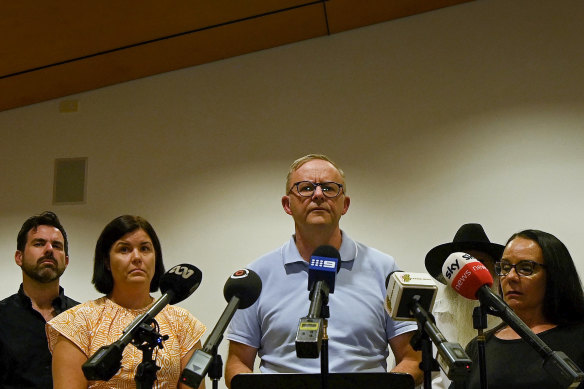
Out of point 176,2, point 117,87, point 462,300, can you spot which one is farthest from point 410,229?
point 117,87

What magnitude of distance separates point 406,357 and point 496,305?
773mm

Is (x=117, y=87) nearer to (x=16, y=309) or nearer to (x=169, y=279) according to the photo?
(x=16, y=309)

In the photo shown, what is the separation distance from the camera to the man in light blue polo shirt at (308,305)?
223cm

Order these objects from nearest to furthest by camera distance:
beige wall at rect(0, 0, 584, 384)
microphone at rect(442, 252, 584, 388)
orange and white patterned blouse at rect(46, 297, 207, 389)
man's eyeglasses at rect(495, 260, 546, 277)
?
microphone at rect(442, 252, 584, 388) < man's eyeglasses at rect(495, 260, 546, 277) < orange and white patterned blouse at rect(46, 297, 207, 389) < beige wall at rect(0, 0, 584, 384)

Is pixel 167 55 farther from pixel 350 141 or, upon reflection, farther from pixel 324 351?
pixel 324 351

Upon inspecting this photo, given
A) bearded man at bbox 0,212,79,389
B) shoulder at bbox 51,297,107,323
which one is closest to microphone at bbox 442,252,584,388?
shoulder at bbox 51,297,107,323

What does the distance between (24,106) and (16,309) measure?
86.3 inches

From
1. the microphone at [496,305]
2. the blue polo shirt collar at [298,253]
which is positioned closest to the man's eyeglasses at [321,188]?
the blue polo shirt collar at [298,253]

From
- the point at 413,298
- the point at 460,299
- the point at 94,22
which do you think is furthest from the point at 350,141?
the point at 413,298

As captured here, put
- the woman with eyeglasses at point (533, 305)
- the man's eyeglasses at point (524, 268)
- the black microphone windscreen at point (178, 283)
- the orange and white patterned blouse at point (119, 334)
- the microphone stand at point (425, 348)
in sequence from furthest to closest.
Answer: the orange and white patterned blouse at point (119, 334)
the man's eyeglasses at point (524, 268)
the woman with eyeglasses at point (533, 305)
the black microphone windscreen at point (178, 283)
the microphone stand at point (425, 348)

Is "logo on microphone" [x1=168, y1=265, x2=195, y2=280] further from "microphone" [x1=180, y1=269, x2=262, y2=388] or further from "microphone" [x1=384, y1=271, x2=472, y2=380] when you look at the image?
"microphone" [x1=384, y1=271, x2=472, y2=380]

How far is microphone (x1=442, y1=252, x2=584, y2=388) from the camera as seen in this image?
1367mm

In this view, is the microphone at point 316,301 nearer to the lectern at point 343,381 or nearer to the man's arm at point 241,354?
the lectern at point 343,381

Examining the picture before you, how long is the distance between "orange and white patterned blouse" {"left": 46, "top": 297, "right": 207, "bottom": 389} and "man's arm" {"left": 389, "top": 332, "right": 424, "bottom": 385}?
32.1 inches
